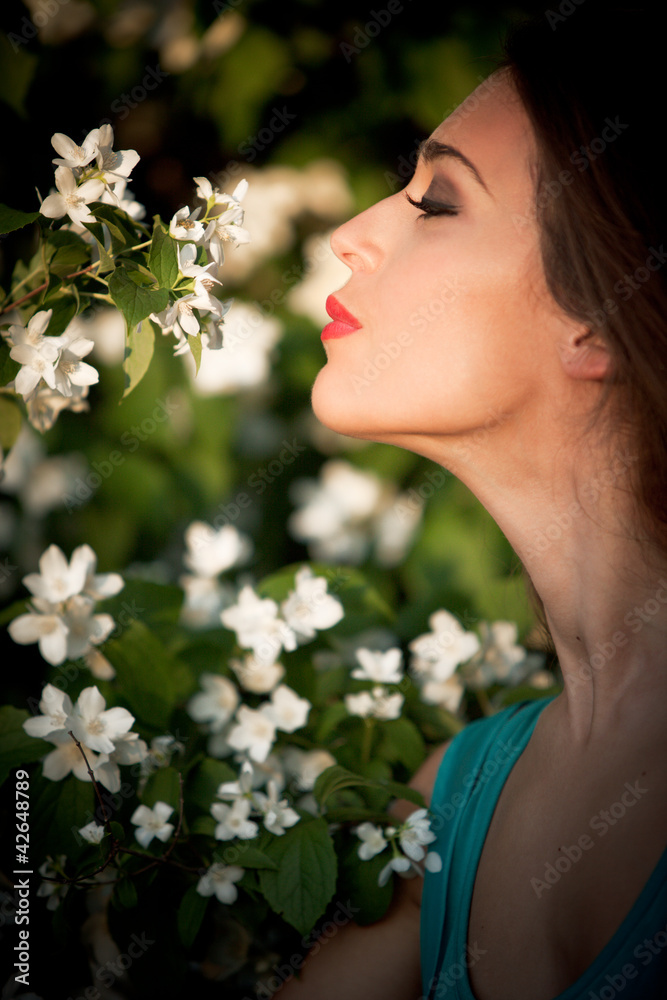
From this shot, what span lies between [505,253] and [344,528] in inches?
44.5

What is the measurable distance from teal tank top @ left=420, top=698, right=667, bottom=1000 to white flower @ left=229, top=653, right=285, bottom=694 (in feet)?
1.02

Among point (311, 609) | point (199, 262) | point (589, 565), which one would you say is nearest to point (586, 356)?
point (589, 565)

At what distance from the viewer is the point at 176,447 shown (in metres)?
1.88

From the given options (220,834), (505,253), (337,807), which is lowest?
(337,807)

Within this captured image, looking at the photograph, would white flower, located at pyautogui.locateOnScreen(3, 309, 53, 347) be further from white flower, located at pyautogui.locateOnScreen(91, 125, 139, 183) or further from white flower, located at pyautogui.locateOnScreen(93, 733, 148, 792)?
white flower, located at pyautogui.locateOnScreen(93, 733, 148, 792)

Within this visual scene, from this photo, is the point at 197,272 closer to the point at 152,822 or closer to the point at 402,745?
the point at 152,822

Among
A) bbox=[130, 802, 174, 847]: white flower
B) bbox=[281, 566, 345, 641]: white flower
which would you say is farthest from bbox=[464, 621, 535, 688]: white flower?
bbox=[130, 802, 174, 847]: white flower

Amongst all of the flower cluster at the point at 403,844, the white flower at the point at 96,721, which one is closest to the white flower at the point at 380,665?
the flower cluster at the point at 403,844

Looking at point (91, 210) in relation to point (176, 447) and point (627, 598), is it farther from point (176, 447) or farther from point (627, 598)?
point (176, 447)

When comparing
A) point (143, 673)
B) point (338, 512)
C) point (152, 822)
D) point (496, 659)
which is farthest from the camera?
point (338, 512)

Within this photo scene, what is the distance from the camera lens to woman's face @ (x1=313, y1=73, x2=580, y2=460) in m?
0.95

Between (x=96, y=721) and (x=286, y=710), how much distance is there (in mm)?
368

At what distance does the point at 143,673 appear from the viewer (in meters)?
Result: 1.11

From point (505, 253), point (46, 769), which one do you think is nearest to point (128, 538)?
point (46, 769)
